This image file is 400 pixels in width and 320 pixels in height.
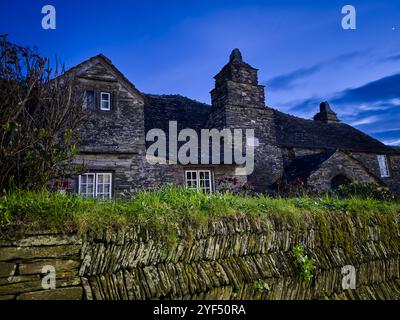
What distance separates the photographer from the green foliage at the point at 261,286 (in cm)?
398

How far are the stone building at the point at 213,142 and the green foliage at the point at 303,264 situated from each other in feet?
13.8

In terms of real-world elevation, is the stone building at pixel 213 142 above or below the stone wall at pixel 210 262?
above

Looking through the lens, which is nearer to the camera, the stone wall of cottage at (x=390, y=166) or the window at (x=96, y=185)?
the window at (x=96, y=185)

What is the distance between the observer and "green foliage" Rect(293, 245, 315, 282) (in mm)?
4473

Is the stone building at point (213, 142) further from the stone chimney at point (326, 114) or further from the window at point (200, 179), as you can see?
the stone chimney at point (326, 114)

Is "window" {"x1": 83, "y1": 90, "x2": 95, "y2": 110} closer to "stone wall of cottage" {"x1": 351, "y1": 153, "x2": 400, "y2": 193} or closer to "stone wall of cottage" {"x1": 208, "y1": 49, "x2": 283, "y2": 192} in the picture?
"stone wall of cottage" {"x1": 208, "y1": 49, "x2": 283, "y2": 192}

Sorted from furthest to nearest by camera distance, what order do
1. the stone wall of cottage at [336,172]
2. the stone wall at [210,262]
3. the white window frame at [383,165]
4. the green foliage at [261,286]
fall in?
the white window frame at [383,165] → the stone wall of cottage at [336,172] → the green foliage at [261,286] → the stone wall at [210,262]

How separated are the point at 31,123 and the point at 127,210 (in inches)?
124

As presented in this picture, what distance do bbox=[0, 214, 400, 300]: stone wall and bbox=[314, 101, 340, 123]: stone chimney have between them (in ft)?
77.3

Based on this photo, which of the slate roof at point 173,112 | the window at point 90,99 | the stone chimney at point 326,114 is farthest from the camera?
the stone chimney at point 326,114

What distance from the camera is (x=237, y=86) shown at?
16703 millimetres

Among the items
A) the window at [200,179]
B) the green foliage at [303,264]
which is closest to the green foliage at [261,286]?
the green foliage at [303,264]
